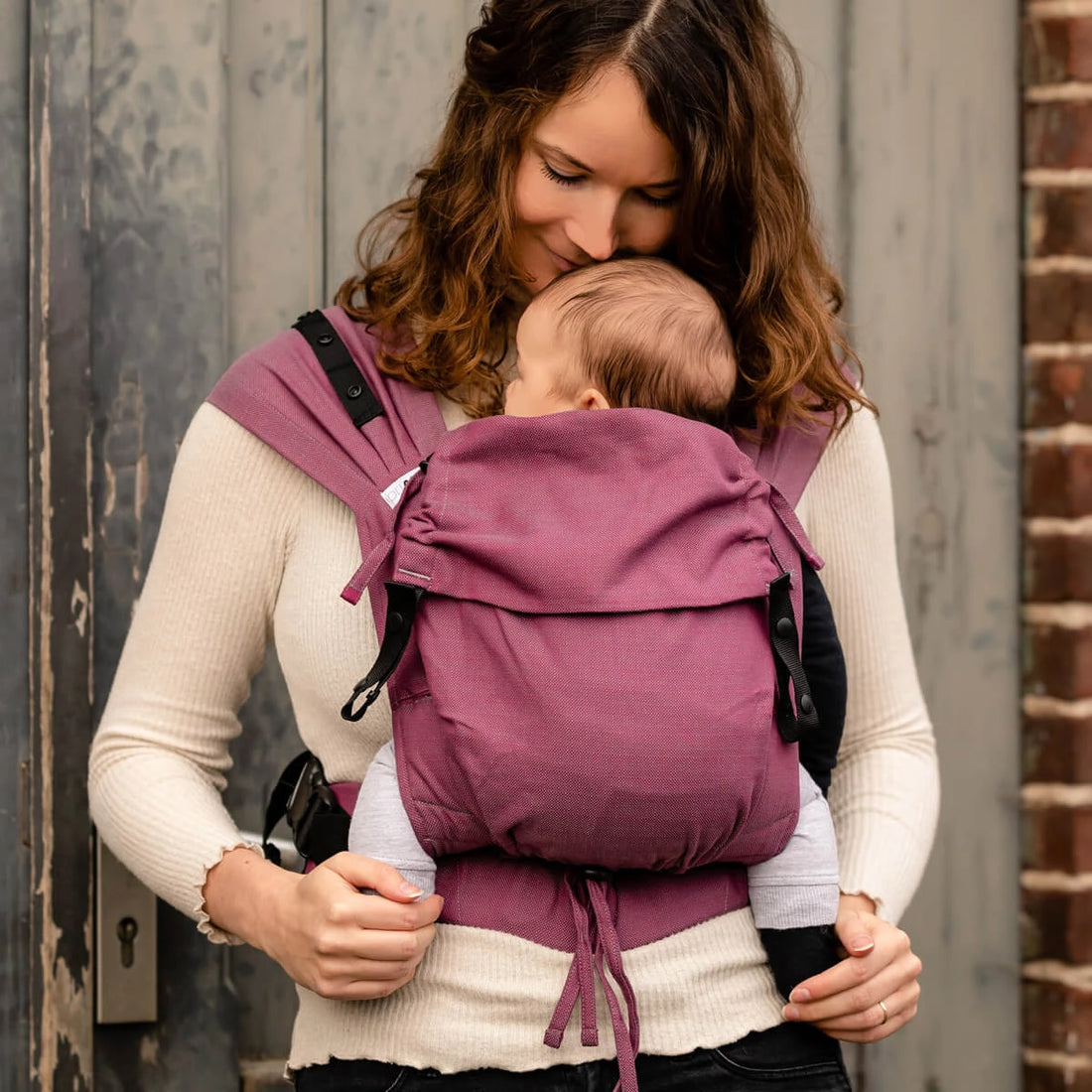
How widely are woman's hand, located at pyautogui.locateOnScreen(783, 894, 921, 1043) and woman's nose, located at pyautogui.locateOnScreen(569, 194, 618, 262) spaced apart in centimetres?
66

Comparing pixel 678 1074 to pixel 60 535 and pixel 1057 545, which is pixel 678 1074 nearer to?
pixel 60 535

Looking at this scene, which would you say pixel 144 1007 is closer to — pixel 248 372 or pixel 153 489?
pixel 153 489

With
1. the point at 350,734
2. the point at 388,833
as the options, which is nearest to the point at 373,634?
the point at 350,734

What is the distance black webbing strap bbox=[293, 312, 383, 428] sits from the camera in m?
1.29

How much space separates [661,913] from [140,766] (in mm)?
507

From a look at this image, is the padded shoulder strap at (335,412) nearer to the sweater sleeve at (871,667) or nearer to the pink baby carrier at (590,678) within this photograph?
the pink baby carrier at (590,678)

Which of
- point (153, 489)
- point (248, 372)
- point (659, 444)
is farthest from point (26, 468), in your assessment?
point (659, 444)

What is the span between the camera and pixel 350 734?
1.25 m

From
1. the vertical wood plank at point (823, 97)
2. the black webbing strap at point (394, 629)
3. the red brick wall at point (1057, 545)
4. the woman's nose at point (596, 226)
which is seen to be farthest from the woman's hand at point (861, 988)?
the vertical wood plank at point (823, 97)

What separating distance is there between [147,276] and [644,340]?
72cm

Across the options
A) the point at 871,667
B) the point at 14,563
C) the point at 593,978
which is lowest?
the point at 593,978

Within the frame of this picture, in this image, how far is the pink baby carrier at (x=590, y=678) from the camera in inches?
40.4

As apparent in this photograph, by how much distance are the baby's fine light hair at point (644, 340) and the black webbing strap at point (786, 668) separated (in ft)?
0.73

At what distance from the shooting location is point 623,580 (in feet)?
3.50
